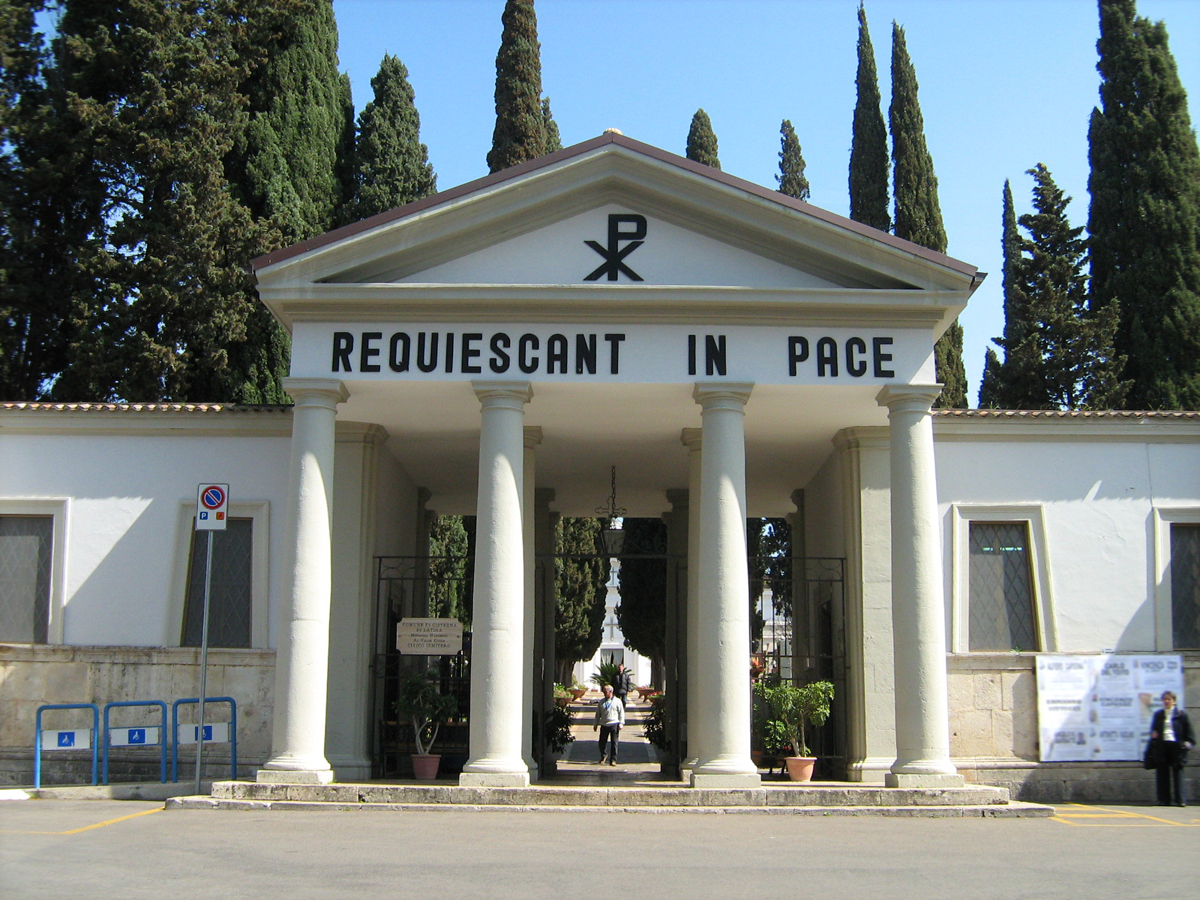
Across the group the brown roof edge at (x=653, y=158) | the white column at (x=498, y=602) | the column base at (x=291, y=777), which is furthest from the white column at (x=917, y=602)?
the column base at (x=291, y=777)

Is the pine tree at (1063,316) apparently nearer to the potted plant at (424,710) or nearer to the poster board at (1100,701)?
the poster board at (1100,701)

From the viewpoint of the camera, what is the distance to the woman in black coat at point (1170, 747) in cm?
1394

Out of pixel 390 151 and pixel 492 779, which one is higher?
pixel 390 151

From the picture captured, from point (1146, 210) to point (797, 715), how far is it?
51.5ft

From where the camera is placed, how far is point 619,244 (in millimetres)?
13602

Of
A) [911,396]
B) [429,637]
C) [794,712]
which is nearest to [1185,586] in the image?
[911,396]

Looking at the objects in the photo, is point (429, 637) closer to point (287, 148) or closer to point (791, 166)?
point (287, 148)

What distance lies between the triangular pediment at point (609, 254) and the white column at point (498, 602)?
130 cm

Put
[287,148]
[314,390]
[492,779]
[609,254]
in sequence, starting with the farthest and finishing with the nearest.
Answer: [287,148], [609,254], [314,390], [492,779]

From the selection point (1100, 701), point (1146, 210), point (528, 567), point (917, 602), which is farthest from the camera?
point (1146, 210)

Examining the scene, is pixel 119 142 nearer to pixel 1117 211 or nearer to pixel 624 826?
pixel 624 826

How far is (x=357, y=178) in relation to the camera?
91.2ft

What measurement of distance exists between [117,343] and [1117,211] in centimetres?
2092

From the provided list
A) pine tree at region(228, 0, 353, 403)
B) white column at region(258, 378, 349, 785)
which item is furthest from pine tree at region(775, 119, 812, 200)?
white column at region(258, 378, 349, 785)
